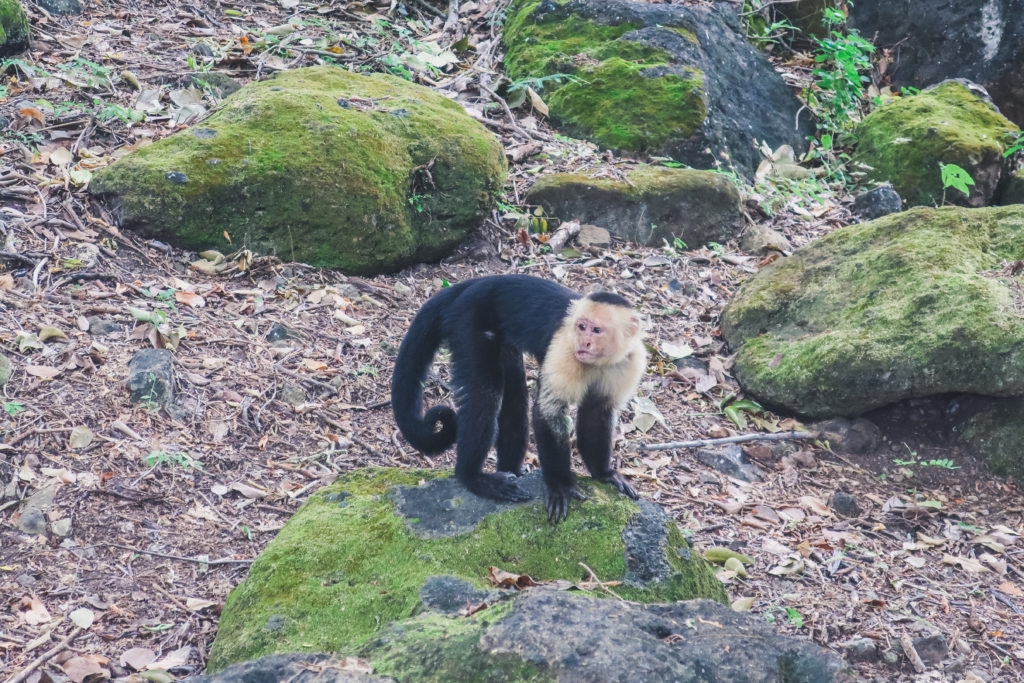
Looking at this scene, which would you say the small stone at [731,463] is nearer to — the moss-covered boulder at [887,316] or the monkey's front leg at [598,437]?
the moss-covered boulder at [887,316]

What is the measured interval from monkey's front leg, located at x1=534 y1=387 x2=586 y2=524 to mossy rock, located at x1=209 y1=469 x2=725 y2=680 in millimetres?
60

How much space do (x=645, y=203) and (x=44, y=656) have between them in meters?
4.68

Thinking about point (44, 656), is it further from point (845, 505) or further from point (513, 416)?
point (845, 505)

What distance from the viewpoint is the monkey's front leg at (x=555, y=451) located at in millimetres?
3641

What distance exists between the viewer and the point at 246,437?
4.52 metres

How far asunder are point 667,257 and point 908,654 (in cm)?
331

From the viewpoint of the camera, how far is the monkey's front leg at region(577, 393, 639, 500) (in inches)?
152

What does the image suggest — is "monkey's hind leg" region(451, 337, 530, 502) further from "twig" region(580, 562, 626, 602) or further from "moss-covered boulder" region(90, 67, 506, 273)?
"moss-covered boulder" region(90, 67, 506, 273)

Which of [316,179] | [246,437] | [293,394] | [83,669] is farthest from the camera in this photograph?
[316,179]

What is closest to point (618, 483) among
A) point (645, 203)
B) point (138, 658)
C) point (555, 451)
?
point (555, 451)

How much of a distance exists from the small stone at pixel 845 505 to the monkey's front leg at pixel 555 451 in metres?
1.70

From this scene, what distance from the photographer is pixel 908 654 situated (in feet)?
12.4

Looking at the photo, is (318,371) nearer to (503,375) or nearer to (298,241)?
(298,241)

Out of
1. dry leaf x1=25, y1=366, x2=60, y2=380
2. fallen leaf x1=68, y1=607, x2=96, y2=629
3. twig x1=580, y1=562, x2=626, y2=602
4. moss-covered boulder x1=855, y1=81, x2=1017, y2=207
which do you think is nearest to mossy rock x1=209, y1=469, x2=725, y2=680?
twig x1=580, y1=562, x2=626, y2=602
